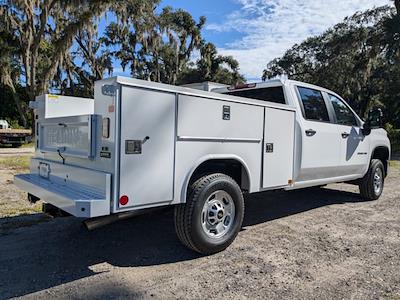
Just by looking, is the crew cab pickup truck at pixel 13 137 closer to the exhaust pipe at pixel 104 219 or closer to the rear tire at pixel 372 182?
the rear tire at pixel 372 182

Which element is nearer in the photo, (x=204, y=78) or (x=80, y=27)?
(x=80, y=27)

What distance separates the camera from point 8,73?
85.2ft

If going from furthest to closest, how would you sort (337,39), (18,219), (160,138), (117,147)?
Result: (337,39)
(18,219)
(160,138)
(117,147)

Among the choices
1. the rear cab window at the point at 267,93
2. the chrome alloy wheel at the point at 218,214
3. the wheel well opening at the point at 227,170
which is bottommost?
the chrome alloy wheel at the point at 218,214

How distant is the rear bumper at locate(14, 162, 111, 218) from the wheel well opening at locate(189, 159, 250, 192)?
1070 millimetres

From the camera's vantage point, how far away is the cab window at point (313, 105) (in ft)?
19.3

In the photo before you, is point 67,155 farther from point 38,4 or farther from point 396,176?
point 38,4

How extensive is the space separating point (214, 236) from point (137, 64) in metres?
31.4

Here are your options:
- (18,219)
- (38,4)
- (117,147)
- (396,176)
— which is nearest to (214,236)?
(117,147)

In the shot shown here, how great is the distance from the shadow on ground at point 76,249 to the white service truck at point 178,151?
587 millimetres

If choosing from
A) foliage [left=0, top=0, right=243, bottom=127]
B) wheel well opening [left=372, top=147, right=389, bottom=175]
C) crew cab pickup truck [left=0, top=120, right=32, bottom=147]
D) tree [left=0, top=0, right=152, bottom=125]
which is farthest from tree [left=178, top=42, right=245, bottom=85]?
wheel well opening [left=372, top=147, right=389, bottom=175]

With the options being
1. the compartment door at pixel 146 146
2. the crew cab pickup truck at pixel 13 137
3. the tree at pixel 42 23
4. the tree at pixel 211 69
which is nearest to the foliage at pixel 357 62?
the tree at pixel 211 69

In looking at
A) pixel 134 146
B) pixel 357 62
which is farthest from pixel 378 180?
pixel 357 62

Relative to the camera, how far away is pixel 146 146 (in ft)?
12.1
